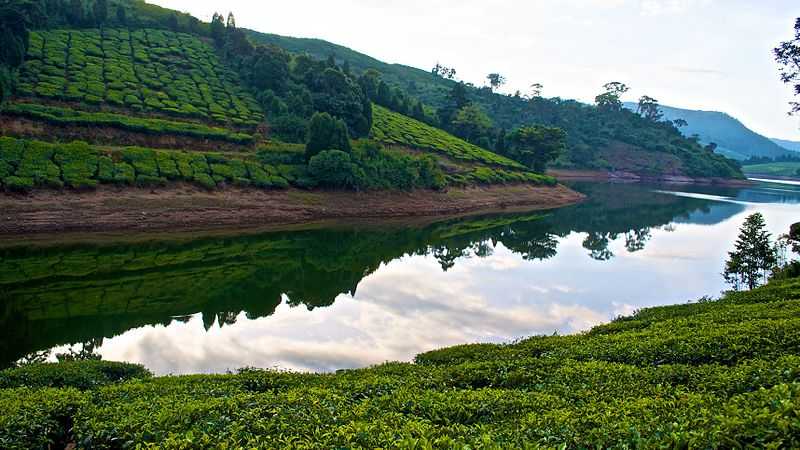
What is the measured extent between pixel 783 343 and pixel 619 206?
251 ft

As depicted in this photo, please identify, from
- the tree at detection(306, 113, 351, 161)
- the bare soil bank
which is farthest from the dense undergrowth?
the tree at detection(306, 113, 351, 161)

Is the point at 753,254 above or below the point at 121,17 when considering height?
below

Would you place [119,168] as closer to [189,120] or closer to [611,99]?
[189,120]

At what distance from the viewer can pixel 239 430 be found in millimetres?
7383

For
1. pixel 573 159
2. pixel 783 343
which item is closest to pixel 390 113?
pixel 573 159

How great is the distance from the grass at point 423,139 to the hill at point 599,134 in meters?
36.7

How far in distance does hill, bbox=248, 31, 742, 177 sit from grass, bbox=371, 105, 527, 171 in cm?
3666

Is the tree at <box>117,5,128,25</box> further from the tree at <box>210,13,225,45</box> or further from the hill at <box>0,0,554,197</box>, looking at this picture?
the tree at <box>210,13,225,45</box>

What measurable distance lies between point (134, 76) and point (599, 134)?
12311 cm

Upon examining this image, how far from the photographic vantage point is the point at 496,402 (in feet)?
28.6

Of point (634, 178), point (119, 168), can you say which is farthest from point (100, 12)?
point (634, 178)

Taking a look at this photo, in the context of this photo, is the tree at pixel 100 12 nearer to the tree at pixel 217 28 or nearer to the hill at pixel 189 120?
the hill at pixel 189 120

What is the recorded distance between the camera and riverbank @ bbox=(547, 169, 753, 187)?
128m

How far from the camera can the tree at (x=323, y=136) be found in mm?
56031
